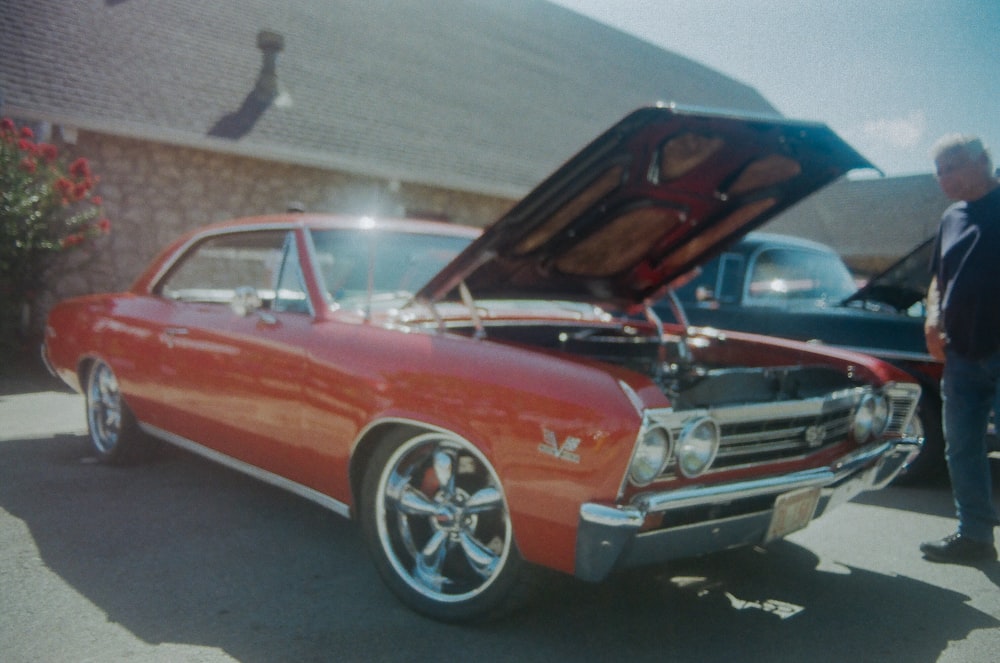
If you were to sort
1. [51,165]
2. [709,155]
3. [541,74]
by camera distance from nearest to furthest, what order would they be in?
[709,155] < [51,165] < [541,74]

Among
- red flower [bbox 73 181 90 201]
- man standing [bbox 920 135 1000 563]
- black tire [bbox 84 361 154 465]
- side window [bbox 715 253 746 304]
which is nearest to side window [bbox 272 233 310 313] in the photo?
black tire [bbox 84 361 154 465]

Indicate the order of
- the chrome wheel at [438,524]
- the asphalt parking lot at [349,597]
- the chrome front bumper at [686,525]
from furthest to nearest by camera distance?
the chrome wheel at [438,524], the asphalt parking lot at [349,597], the chrome front bumper at [686,525]

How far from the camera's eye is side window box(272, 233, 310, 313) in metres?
3.50

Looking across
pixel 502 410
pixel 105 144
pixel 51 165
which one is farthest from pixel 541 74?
pixel 502 410

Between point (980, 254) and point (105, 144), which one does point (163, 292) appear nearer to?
point (980, 254)

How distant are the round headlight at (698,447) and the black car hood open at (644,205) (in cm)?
90

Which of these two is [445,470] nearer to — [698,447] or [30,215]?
[698,447]

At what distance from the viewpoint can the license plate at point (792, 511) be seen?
267 centimetres

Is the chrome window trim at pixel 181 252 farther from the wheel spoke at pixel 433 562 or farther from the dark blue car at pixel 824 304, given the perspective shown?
the dark blue car at pixel 824 304

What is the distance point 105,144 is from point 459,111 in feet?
18.9

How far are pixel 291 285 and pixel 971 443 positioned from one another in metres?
2.89

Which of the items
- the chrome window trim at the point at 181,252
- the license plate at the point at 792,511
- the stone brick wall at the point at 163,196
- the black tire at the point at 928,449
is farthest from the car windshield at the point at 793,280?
the stone brick wall at the point at 163,196

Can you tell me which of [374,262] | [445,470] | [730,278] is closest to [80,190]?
[374,262]

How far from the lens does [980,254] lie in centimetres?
339
